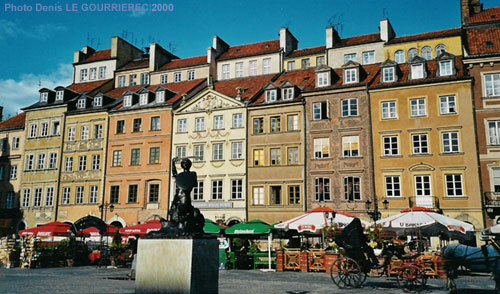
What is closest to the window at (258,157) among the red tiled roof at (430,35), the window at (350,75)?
the window at (350,75)

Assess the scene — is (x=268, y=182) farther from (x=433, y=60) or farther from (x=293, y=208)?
(x=433, y=60)

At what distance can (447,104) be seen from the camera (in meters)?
29.0

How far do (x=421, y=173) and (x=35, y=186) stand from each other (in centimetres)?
3064

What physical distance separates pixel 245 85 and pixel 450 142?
1653cm

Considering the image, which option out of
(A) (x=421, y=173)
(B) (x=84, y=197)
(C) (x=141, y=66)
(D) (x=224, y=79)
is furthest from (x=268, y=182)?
(C) (x=141, y=66)

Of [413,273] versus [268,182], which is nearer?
[413,273]

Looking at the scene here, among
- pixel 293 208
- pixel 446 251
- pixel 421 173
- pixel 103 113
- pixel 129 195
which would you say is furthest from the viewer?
pixel 103 113

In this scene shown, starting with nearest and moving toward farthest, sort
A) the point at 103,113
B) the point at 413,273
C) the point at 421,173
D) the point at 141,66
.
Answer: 1. the point at 413,273
2. the point at 421,173
3. the point at 103,113
4. the point at 141,66

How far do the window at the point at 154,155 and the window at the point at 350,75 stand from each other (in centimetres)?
1504

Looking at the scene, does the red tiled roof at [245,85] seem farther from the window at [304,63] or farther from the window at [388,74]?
the window at [388,74]

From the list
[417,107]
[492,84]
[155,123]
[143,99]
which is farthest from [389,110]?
[143,99]

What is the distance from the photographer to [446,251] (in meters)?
11.4

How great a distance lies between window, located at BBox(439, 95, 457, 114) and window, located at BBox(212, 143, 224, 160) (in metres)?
15.0

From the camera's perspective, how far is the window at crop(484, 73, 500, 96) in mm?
28047
